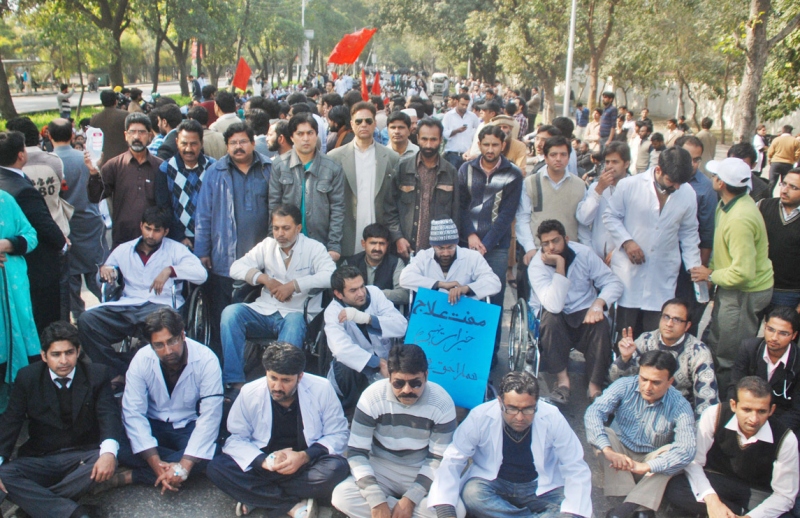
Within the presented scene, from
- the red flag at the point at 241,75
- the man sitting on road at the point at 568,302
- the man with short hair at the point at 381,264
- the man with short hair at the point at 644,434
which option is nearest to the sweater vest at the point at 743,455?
the man with short hair at the point at 644,434

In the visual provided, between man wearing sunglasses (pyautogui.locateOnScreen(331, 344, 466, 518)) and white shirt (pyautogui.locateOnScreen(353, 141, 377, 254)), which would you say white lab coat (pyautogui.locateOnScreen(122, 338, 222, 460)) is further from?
white shirt (pyautogui.locateOnScreen(353, 141, 377, 254))

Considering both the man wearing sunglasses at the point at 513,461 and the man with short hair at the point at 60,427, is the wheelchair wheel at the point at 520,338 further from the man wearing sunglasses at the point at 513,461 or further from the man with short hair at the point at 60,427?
the man with short hair at the point at 60,427

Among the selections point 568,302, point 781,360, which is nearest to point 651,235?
point 568,302

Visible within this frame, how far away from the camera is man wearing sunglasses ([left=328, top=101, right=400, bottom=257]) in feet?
20.2

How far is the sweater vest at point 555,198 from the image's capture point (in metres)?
6.12

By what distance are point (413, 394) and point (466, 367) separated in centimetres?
97

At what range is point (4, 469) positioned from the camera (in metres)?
4.02

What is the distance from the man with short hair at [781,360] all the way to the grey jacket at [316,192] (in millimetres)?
3266

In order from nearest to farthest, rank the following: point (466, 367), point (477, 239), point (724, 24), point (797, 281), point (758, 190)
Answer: point (466, 367) → point (797, 281) → point (477, 239) → point (758, 190) → point (724, 24)

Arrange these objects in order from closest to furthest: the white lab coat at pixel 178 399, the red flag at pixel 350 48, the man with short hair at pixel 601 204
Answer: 1. the white lab coat at pixel 178 399
2. the man with short hair at pixel 601 204
3. the red flag at pixel 350 48

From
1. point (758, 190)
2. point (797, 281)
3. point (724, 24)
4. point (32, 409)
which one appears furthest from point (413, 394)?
point (724, 24)

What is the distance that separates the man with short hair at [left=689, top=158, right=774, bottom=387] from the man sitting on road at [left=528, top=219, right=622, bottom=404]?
774 mm

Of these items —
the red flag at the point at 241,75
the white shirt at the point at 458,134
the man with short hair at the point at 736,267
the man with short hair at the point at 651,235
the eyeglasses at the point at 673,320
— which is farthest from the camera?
the red flag at the point at 241,75

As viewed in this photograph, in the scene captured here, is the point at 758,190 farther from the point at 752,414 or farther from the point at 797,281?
the point at 752,414
